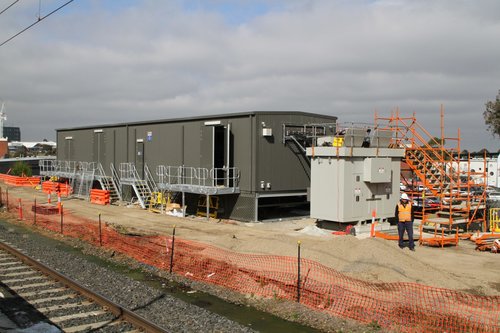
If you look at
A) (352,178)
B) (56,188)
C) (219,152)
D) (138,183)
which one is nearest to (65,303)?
(352,178)

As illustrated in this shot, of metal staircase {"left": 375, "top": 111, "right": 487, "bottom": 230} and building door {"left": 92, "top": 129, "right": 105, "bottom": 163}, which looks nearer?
metal staircase {"left": 375, "top": 111, "right": 487, "bottom": 230}

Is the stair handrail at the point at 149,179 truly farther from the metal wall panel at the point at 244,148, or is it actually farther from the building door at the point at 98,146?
the metal wall panel at the point at 244,148

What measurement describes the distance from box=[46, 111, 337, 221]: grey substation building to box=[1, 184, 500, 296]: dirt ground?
5.81 ft

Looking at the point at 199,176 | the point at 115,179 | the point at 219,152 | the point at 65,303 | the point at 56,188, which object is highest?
the point at 219,152

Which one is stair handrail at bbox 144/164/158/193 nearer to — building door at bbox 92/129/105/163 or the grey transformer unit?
building door at bbox 92/129/105/163

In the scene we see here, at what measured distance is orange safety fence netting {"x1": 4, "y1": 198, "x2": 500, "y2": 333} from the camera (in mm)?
9234

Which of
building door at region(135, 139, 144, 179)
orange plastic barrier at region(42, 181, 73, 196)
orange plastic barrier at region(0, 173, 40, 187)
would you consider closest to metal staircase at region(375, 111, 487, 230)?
building door at region(135, 139, 144, 179)

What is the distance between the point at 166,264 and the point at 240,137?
11.4 m

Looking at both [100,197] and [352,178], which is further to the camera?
[100,197]

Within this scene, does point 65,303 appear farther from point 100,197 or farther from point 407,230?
point 100,197

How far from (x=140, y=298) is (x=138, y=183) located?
21130 mm

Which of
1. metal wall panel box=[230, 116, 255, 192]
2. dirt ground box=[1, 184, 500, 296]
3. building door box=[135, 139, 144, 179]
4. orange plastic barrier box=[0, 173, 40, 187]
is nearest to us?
dirt ground box=[1, 184, 500, 296]

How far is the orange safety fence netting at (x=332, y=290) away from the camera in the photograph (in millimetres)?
9234

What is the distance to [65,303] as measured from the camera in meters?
9.96
